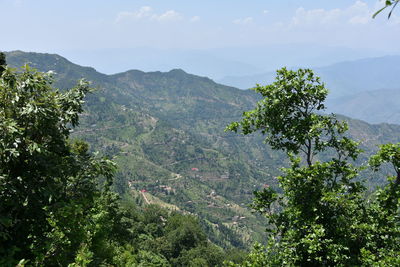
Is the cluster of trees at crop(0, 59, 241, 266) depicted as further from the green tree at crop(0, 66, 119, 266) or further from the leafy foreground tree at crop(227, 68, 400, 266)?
the leafy foreground tree at crop(227, 68, 400, 266)

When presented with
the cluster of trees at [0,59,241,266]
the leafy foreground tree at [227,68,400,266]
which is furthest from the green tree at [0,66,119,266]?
the leafy foreground tree at [227,68,400,266]

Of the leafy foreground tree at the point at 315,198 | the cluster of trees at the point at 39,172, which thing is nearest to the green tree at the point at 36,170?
the cluster of trees at the point at 39,172

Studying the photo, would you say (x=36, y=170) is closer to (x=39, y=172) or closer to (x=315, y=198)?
(x=39, y=172)

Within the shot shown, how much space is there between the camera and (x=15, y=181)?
30.2 ft

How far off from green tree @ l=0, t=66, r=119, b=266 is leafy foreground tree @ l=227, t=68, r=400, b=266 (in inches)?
291

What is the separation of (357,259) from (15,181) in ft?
40.9

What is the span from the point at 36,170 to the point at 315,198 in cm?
1074

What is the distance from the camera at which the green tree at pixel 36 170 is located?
9039 mm

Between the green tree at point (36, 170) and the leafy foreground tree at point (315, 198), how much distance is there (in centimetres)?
738

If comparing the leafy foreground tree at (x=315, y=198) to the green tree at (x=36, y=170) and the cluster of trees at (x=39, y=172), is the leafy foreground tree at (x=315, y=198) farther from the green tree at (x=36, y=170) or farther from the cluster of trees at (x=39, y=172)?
the green tree at (x=36, y=170)

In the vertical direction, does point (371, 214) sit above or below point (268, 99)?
below

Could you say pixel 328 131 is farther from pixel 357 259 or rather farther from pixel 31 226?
pixel 31 226

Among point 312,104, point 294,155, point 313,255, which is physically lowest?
point 313,255

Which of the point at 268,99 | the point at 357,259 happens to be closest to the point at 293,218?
the point at 357,259
